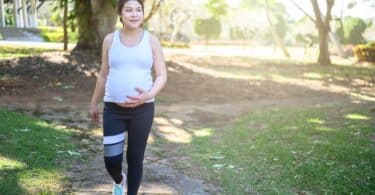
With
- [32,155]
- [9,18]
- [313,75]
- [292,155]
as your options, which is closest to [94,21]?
[313,75]

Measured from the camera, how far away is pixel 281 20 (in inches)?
Result: 2815

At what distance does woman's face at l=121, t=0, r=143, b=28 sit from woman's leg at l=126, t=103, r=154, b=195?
2.12 ft

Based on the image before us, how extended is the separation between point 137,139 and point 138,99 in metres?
0.41

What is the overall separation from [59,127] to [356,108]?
6180mm

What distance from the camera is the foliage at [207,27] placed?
65500mm

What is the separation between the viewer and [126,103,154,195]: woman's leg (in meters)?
4.41

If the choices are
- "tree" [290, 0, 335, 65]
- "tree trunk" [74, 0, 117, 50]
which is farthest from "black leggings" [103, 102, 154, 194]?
"tree" [290, 0, 335, 65]

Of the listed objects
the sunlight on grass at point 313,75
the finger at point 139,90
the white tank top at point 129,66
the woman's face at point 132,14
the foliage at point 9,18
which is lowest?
the sunlight on grass at point 313,75

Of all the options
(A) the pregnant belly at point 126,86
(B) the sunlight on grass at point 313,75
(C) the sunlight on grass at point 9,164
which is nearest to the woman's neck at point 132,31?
(A) the pregnant belly at point 126,86

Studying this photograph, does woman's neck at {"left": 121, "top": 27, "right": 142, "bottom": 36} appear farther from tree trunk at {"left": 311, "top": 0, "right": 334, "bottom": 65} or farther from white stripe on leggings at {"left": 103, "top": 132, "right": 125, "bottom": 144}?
tree trunk at {"left": 311, "top": 0, "right": 334, "bottom": 65}

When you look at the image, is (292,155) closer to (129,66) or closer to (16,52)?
(129,66)

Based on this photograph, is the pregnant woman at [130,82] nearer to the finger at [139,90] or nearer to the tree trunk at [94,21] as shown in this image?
the finger at [139,90]

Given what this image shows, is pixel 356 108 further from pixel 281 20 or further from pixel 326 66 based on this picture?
pixel 281 20

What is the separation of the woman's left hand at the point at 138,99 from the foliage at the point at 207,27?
60.3 metres
